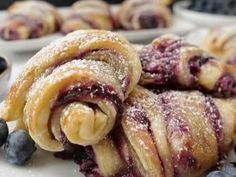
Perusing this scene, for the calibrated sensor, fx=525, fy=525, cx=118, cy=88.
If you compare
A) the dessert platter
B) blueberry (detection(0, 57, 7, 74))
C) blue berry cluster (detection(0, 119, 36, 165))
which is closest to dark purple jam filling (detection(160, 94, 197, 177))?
blue berry cluster (detection(0, 119, 36, 165))

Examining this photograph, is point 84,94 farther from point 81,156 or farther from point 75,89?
point 81,156

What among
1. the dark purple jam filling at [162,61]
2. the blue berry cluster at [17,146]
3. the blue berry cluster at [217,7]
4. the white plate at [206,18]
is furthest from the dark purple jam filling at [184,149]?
the blue berry cluster at [217,7]

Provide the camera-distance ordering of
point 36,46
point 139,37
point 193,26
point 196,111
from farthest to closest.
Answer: point 193,26 → point 139,37 → point 36,46 → point 196,111

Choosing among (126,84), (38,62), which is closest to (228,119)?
(126,84)

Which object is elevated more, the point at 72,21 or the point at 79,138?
the point at 79,138

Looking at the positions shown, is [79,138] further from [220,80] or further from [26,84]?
[220,80]

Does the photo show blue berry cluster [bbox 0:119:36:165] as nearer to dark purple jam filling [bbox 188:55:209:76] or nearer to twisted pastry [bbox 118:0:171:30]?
dark purple jam filling [bbox 188:55:209:76]

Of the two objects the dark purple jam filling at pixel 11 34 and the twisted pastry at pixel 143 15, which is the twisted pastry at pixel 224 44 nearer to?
the twisted pastry at pixel 143 15
